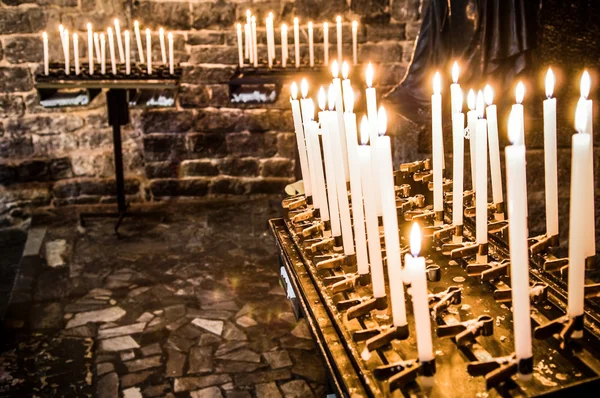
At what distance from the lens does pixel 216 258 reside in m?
5.26

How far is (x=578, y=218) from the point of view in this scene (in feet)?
4.86

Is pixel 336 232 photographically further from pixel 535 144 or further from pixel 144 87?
pixel 144 87

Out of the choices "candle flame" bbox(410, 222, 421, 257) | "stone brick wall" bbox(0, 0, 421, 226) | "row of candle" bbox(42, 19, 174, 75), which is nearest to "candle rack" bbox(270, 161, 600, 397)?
"candle flame" bbox(410, 222, 421, 257)

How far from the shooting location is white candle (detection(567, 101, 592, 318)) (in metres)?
1.44

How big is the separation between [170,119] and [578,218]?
19.3 feet

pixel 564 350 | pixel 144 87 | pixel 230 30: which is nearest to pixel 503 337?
pixel 564 350

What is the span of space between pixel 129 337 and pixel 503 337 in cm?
285

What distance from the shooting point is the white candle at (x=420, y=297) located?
1330 mm

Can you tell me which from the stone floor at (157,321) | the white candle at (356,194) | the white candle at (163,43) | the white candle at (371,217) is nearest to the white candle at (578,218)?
the white candle at (371,217)

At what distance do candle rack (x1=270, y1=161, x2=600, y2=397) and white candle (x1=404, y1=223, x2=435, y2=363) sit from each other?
0.15ft

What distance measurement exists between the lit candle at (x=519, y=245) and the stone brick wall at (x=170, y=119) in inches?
224

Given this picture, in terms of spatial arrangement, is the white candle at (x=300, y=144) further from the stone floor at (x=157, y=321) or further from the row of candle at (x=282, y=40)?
the row of candle at (x=282, y=40)

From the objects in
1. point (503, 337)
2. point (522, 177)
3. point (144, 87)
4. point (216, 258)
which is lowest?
point (216, 258)

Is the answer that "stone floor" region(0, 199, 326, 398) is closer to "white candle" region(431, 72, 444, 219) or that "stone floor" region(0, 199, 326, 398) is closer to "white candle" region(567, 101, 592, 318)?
"white candle" region(431, 72, 444, 219)
